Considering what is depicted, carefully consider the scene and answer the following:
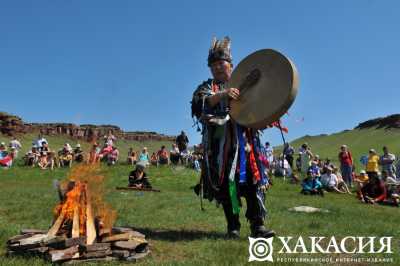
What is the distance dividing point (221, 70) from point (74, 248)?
10.7 ft

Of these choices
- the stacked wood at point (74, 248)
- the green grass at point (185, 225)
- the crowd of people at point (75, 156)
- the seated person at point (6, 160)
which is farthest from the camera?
the crowd of people at point (75, 156)

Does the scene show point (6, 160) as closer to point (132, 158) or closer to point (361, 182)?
point (132, 158)

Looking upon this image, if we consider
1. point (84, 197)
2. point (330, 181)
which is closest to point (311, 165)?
point (330, 181)

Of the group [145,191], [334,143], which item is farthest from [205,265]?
[334,143]

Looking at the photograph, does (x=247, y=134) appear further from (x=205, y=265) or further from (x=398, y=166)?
(x=398, y=166)

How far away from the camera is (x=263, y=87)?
6.38 m

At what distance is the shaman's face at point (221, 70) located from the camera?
685 centimetres

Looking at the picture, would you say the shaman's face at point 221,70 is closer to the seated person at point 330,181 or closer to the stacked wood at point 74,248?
the stacked wood at point 74,248

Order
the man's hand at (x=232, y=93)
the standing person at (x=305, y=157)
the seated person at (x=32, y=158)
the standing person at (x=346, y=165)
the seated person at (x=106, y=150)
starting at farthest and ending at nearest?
1. the seated person at (x=106, y=150)
2. the seated person at (x=32, y=158)
3. the standing person at (x=305, y=157)
4. the standing person at (x=346, y=165)
5. the man's hand at (x=232, y=93)

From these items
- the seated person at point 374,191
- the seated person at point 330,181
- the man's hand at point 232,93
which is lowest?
the seated person at point 374,191

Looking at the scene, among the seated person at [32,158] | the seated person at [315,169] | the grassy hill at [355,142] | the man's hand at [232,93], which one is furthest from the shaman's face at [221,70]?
the grassy hill at [355,142]

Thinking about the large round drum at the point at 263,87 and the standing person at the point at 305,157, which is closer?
the large round drum at the point at 263,87

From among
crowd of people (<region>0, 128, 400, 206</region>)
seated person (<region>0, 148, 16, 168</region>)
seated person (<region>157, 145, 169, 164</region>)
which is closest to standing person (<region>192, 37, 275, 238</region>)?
crowd of people (<region>0, 128, 400, 206</region>)

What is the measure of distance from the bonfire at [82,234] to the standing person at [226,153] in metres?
1.44
